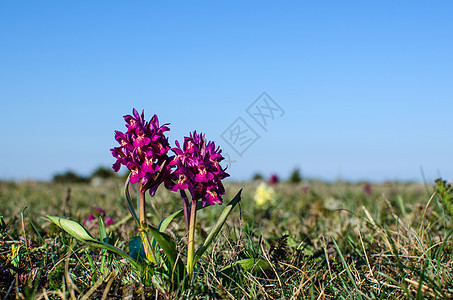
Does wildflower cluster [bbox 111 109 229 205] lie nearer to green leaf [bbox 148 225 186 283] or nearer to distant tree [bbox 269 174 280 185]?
green leaf [bbox 148 225 186 283]

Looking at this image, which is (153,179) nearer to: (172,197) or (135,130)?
(135,130)

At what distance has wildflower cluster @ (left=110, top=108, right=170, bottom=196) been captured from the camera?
2.32 metres

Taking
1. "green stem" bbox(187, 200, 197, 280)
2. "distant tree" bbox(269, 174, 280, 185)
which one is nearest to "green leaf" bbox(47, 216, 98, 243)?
"green stem" bbox(187, 200, 197, 280)

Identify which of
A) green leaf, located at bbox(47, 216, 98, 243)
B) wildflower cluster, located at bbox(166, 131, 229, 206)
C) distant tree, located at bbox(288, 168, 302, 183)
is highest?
wildflower cluster, located at bbox(166, 131, 229, 206)

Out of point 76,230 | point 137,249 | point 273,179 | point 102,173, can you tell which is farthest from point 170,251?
point 102,173

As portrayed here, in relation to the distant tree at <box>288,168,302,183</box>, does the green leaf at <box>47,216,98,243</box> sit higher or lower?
higher

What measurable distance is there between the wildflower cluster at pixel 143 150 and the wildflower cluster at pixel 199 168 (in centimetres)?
9

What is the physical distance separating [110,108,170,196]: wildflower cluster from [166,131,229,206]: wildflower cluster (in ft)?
0.31

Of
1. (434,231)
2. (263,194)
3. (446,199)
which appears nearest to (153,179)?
(446,199)

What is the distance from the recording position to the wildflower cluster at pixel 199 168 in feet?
7.43

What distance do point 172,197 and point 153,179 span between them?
3.13 metres

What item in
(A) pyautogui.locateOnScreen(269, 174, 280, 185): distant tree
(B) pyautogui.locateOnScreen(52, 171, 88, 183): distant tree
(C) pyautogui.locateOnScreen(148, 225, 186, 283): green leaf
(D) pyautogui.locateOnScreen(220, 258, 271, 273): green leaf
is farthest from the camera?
(B) pyautogui.locateOnScreen(52, 171, 88, 183): distant tree

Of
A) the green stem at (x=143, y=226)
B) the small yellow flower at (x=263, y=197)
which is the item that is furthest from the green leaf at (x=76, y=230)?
the small yellow flower at (x=263, y=197)

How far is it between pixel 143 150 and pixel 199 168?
13.2 inches
